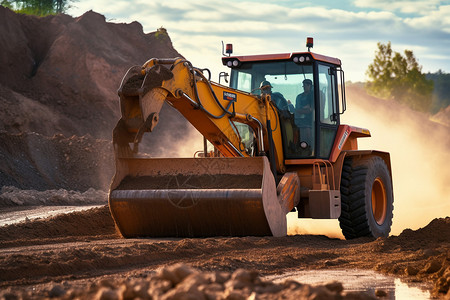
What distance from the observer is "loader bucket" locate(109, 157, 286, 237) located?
9.34m

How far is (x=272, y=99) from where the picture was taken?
11.3 meters

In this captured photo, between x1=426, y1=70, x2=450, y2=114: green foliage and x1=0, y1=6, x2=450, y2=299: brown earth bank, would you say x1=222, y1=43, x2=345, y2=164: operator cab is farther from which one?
x1=426, y1=70, x2=450, y2=114: green foliage

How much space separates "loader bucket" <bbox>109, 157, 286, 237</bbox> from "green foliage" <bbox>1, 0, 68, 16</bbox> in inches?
1182

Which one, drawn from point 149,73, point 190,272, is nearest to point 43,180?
point 149,73

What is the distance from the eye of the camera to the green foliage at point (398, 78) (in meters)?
67.9

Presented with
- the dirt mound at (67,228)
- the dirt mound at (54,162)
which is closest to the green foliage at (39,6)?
the dirt mound at (54,162)

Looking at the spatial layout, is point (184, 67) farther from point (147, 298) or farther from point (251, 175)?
point (147, 298)

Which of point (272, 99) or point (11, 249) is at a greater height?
point (272, 99)

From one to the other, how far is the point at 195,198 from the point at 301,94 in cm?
299

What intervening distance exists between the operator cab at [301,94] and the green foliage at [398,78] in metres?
57.8

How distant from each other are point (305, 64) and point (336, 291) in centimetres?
662

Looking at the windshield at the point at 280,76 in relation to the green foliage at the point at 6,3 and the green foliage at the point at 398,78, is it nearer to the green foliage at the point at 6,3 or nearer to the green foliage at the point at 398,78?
the green foliage at the point at 6,3

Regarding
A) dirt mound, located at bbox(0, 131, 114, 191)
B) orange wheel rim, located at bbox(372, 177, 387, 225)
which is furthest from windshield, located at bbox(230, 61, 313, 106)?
dirt mound, located at bbox(0, 131, 114, 191)

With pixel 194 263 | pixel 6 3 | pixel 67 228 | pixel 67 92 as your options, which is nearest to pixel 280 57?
pixel 67 228
